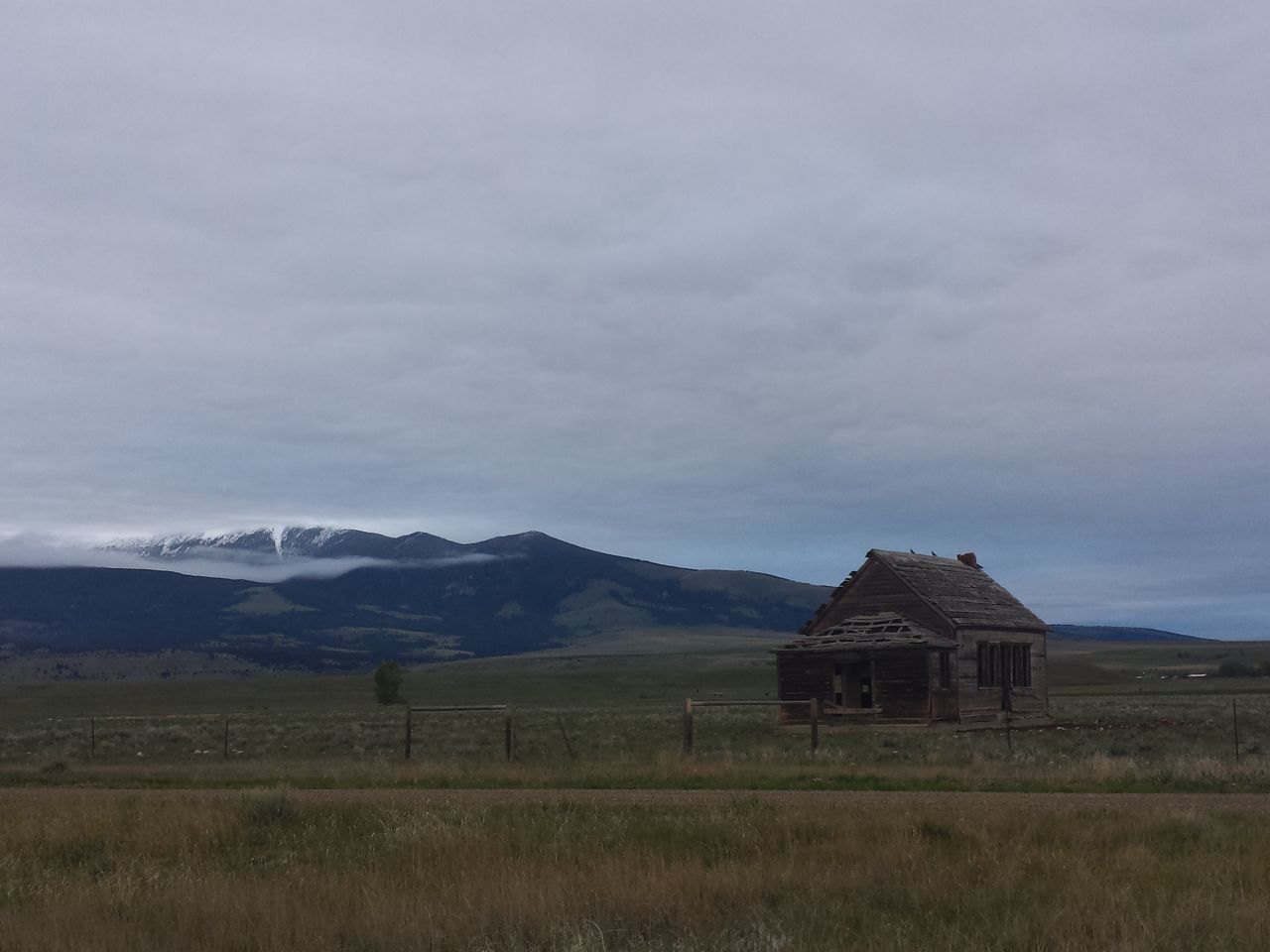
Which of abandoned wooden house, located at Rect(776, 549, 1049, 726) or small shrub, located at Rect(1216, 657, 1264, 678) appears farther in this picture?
small shrub, located at Rect(1216, 657, 1264, 678)

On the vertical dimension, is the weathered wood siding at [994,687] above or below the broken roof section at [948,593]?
below

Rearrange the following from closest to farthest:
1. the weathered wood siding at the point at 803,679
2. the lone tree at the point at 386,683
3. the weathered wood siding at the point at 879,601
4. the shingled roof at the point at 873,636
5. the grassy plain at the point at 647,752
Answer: the grassy plain at the point at 647,752
the shingled roof at the point at 873,636
the weathered wood siding at the point at 879,601
the weathered wood siding at the point at 803,679
the lone tree at the point at 386,683

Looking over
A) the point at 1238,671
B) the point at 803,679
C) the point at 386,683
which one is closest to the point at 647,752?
the point at 803,679

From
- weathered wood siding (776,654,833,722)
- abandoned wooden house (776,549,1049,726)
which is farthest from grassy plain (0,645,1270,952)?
weathered wood siding (776,654,833,722)

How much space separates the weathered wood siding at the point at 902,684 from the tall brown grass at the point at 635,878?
24.5m

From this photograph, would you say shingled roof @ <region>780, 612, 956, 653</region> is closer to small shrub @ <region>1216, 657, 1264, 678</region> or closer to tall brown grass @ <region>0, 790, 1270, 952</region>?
tall brown grass @ <region>0, 790, 1270, 952</region>

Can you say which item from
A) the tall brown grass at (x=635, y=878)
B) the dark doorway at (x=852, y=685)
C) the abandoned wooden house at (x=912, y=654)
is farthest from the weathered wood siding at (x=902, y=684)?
the tall brown grass at (x=635, y=878)

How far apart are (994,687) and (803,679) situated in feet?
22.1

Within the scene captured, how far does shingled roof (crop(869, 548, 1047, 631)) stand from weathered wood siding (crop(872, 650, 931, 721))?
201 centimetres

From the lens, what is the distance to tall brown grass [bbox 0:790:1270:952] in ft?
30.9

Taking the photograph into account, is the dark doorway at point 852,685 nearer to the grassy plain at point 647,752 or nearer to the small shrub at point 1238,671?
the grassy plain at point 647,752

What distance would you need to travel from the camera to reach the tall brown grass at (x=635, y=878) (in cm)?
942

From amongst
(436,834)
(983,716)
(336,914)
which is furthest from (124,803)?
(983,716)

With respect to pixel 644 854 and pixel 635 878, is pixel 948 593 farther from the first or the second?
pixel 635 878
